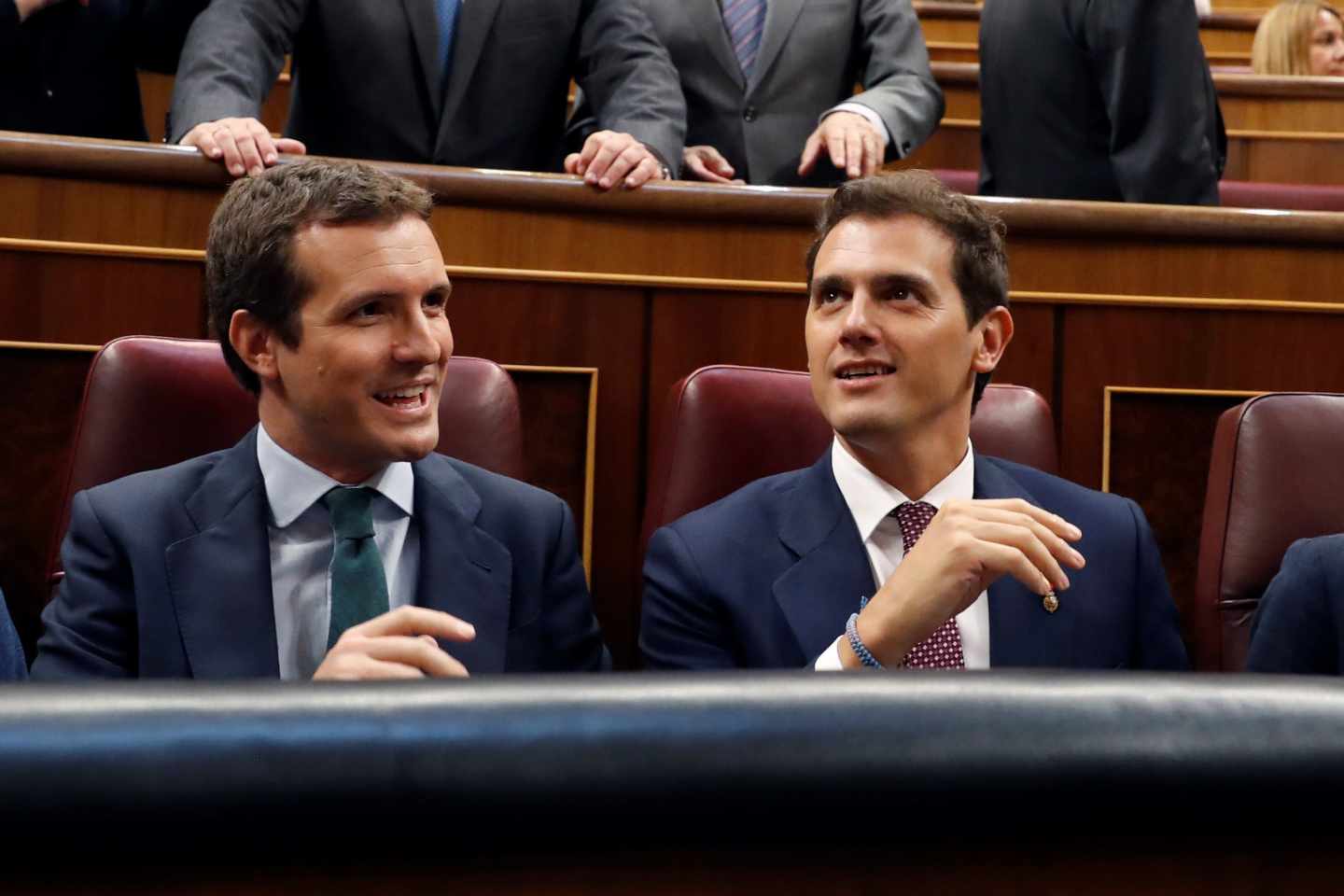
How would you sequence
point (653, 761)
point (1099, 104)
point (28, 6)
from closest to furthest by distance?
point (653, 761), point (28, 6), point (1099, 104)

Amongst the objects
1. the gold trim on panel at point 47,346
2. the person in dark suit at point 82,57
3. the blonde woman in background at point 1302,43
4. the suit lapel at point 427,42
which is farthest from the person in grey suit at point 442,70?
the blonde woman in background at point 1302,43

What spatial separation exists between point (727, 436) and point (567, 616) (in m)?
0.14

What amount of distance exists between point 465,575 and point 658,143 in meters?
0.49

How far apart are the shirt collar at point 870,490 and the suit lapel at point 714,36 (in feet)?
1.90

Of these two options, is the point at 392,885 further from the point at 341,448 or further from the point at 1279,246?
the point at 1279,246

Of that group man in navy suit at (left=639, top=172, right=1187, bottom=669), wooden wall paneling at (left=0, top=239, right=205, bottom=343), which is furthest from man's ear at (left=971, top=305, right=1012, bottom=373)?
wooden wall paneling at (left=0, top=239, right=205, bottom=343)

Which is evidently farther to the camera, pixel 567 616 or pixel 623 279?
pixel 623 279

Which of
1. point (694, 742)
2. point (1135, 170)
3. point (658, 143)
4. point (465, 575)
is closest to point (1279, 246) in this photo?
point (1135, 170)

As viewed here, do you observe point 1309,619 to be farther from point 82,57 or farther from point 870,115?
point 82,57

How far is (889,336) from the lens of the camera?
0.74m

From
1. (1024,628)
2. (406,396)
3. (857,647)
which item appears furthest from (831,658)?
(406,396)

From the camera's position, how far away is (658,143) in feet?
3.49

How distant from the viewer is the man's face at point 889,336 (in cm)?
72

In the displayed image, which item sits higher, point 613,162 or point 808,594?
point 613,162
